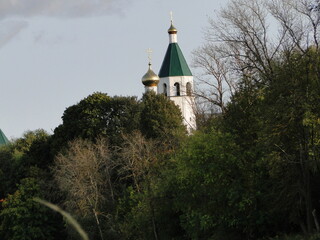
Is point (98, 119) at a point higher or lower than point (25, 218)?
higher

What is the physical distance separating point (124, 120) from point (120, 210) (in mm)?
17598

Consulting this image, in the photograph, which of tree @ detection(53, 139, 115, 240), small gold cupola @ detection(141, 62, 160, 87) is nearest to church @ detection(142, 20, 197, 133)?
small gold cupola @ detection(141, 62, 160, 87)

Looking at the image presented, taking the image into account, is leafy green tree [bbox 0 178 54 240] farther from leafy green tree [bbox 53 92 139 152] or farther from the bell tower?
the bell tower

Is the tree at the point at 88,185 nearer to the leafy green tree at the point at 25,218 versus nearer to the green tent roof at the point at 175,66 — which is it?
the leafy green tree at the point at 25,218

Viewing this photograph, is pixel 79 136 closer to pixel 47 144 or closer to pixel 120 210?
pixel 47 144

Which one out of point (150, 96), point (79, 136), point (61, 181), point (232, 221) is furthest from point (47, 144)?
point (232, 221)

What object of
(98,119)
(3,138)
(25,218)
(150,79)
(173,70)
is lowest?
(25,218)

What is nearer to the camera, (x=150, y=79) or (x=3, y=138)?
(x=150, y=79)

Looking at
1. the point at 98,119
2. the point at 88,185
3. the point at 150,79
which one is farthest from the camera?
the point at 150,79

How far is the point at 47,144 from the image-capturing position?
6531 centimetres

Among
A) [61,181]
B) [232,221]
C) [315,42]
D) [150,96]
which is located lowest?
[232,221]

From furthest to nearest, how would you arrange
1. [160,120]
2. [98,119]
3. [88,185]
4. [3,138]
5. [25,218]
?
[3,138]
[98,119]
[160,120]
[25,218]
[88,185]

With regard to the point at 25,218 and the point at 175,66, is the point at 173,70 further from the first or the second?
the point at 25,218

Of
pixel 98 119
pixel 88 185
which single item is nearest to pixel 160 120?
pixel 98 119
